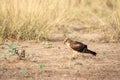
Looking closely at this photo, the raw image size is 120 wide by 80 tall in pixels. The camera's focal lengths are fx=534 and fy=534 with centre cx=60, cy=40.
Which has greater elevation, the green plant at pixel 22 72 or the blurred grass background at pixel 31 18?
the blurred grass background at pixel 31 18

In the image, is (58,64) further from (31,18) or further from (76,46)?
(31,18)

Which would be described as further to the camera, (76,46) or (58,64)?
(76,46)

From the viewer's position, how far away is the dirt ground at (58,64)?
26.8 feet

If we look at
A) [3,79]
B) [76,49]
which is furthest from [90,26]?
[3,79]

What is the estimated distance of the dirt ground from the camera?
8172 mm

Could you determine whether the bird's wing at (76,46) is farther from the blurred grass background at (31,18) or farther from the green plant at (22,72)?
the blurred grass background at (31,18)

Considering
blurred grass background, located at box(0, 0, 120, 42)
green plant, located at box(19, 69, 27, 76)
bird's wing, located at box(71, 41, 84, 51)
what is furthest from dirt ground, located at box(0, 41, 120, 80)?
blurred grass background, located at box(0, 0, 120, 42)

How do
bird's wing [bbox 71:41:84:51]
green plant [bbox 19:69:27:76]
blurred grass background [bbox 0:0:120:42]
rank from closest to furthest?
green plant [bbox 19:69:27:76] < bird's wing [bbox 71:41:84:51] < blurred grass background [bbox 0:0:120:42]

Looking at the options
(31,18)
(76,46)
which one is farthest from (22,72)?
(31,18)

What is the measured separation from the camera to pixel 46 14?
39.4 feet

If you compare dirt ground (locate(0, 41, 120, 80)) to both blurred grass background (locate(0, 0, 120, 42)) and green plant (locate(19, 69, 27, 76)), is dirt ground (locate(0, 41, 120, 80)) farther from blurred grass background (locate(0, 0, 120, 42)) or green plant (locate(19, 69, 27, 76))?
blurred grass background (locate(0, 0, 120, 42))

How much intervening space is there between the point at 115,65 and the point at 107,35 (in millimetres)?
3695

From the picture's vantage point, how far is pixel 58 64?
927cm

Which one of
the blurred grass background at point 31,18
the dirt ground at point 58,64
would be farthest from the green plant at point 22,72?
the blurred grass background at point 31,18
